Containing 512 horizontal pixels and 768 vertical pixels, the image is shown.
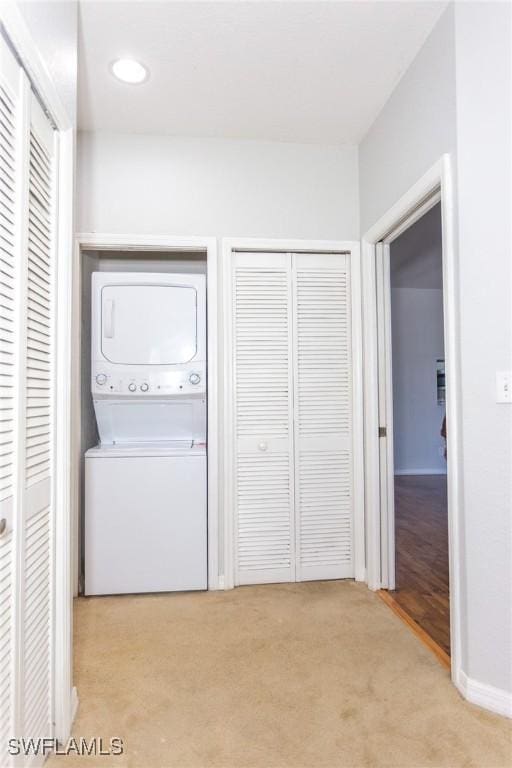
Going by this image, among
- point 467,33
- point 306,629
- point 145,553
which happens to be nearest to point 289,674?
point 306,629

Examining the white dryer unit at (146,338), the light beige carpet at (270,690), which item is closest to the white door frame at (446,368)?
the light beige carpet at (270,690)

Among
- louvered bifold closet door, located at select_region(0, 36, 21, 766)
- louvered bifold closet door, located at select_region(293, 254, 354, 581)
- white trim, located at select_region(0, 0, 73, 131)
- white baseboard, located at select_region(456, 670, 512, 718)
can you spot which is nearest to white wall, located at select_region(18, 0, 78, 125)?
white trim, located at select_region(0, 0, 73, 131)

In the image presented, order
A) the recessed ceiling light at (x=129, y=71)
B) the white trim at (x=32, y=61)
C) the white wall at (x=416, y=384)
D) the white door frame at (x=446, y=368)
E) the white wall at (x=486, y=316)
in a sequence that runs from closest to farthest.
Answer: the white trim at (x=32, y=61) → the white wall at (x=486, y=316) → the white door frame at (x=446, y=368) → the recessed ceiling light at (x=129, y=71) → the white wall at (x=416, y=384)

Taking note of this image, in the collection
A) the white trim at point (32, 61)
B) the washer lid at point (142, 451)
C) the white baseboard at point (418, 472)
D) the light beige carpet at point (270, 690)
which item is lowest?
the light beige carpet at point (270, 690)

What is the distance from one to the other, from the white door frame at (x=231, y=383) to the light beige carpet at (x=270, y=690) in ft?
1.05

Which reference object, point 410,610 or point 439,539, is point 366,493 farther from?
point 439,539

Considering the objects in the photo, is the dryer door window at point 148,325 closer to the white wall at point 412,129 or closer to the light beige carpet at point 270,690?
the white wall at point 412,129

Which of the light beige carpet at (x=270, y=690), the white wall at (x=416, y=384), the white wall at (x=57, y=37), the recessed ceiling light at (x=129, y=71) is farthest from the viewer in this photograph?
the white wall at (x=416, y=384)

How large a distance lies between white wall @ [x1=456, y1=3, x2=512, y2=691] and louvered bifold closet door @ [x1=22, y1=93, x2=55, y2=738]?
1.48 metres

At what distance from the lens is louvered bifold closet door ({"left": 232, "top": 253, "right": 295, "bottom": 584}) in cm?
271

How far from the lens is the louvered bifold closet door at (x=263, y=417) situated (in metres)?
2.71

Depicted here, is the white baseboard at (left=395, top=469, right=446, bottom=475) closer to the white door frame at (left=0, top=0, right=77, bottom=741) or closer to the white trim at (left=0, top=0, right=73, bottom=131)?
the white door frame at (left=0, top=0, right=77, bottom=741)

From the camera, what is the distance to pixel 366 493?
8.95 ft

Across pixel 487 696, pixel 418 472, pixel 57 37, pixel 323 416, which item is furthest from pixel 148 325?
pixel 418 472
